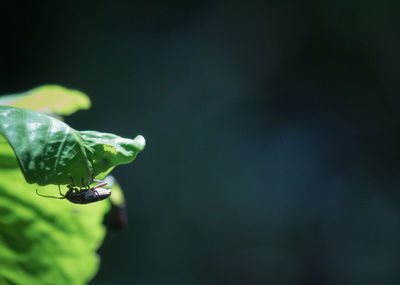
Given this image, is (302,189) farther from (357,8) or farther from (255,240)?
(357,8)

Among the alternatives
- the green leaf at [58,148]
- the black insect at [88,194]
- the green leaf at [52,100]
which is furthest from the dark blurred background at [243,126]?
the green leaf at [58,148]

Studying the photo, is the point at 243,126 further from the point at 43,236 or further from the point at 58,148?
the point at 58,148

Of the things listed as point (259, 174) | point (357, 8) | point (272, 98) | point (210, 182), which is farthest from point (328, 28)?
point (210, 182)

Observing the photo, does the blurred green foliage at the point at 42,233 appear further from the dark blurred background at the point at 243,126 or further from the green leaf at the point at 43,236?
the dark blurred background at the point at 243,126

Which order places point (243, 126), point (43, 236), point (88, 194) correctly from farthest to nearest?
point (243, 126)
point (43, 236)
point (88, 194)

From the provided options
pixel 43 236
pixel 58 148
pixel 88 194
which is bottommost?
pixel 43 236

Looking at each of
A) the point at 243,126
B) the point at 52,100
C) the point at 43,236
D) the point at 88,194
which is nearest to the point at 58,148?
the point at 88,194
